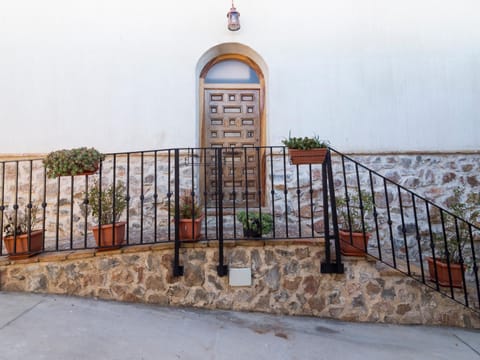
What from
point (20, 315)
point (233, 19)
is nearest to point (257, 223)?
point (20, 315)

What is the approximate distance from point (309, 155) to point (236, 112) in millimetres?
1872

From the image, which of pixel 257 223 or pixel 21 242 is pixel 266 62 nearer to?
pixel 257 223

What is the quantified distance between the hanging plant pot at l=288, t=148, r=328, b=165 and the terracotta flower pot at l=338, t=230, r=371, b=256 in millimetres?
716

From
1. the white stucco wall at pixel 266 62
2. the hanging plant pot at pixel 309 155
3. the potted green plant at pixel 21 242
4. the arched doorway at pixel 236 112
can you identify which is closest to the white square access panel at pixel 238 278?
the hanging plant pot at pixel 309 155

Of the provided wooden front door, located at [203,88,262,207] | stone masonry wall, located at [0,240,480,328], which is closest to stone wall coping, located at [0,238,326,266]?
stone masonry wall, located at [0,240,480,328]

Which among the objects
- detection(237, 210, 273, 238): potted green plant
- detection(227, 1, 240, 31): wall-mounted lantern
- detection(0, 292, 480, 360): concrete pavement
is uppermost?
detection(227, 1, 240, 31): wall-mounted lantern

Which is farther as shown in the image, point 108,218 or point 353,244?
point 108,218

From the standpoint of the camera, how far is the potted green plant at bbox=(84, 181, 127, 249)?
2539mm

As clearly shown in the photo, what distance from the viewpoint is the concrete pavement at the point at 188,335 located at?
1788 mm

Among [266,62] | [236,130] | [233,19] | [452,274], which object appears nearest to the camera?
[452,274]

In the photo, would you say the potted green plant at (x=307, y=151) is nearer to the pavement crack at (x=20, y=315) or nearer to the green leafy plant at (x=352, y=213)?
the green leafy plant at (x=352, y=213)

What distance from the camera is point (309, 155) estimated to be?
2.64 meters

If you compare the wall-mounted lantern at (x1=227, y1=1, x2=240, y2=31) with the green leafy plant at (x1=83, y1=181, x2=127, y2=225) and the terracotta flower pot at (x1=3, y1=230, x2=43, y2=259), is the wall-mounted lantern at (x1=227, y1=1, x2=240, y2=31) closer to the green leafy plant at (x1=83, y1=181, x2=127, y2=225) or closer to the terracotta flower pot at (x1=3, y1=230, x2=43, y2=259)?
the green leafy plant at (x1=83, y1=181, x2=127, y2=225)

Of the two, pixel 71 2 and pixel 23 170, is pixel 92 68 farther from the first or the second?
pixel 23 170
